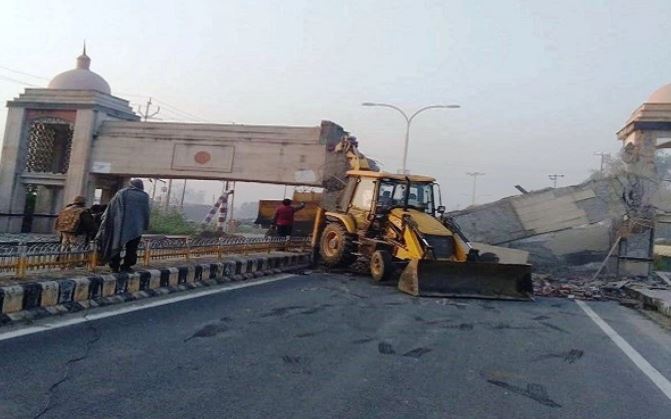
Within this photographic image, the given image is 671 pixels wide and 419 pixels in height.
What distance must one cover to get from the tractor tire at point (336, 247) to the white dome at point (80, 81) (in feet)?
80.5

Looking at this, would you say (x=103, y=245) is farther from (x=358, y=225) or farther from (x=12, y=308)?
(x=358, y=225)

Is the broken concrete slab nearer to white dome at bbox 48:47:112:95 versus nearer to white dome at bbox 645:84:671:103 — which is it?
white dome at bbox 645:84:671:103

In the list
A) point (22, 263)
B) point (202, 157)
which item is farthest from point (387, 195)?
point (202, 157)

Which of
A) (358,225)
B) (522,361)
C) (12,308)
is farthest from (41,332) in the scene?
(358,225)

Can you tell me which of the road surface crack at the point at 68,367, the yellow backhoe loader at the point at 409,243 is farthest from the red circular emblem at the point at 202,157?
the road surface crack at the point at 68,367

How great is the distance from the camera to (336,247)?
44.4 feet

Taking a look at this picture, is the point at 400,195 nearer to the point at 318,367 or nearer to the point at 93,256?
the point at 93,256

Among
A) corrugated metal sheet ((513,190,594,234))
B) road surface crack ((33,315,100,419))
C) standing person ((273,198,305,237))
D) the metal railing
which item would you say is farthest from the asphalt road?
corrugated metal sheet ((513,190,594,234))

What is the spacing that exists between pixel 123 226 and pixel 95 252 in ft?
1.78

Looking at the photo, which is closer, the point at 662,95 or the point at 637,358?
the point at 637,358

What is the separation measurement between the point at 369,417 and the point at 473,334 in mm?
3578

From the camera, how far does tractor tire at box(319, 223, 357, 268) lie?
13.2 m

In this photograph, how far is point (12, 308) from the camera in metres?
5.72

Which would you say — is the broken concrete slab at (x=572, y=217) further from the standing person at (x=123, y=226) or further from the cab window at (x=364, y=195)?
the standing person at (x=123, y=226)
